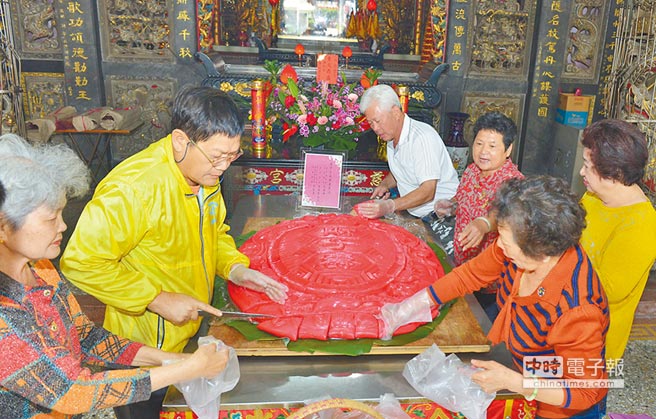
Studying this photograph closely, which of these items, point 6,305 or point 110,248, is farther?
point 110,248

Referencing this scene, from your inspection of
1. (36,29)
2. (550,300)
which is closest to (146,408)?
(550,300)

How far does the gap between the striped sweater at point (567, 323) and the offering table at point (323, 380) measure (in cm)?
14

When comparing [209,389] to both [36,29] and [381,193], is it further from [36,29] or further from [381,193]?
[36,29]

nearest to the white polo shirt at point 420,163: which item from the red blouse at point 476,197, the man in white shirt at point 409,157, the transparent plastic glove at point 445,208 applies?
the man in white shirt at point 409,157

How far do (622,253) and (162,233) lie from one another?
139cm

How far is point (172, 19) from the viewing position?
17.7ft

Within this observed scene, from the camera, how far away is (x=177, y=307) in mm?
1504

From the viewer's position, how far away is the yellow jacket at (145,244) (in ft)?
4.66

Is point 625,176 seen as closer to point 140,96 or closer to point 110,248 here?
point 110,248

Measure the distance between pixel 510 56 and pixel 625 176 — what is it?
4361mm

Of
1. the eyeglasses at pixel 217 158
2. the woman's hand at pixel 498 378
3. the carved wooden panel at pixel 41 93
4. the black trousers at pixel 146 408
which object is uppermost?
the eyeglasses at pixel 217 158

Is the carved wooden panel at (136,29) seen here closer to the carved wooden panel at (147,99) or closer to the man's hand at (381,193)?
the carved wooden panel at (147,99)

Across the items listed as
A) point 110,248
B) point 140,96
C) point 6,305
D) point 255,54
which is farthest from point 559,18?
point 6,305

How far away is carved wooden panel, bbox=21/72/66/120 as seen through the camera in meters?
5.56
